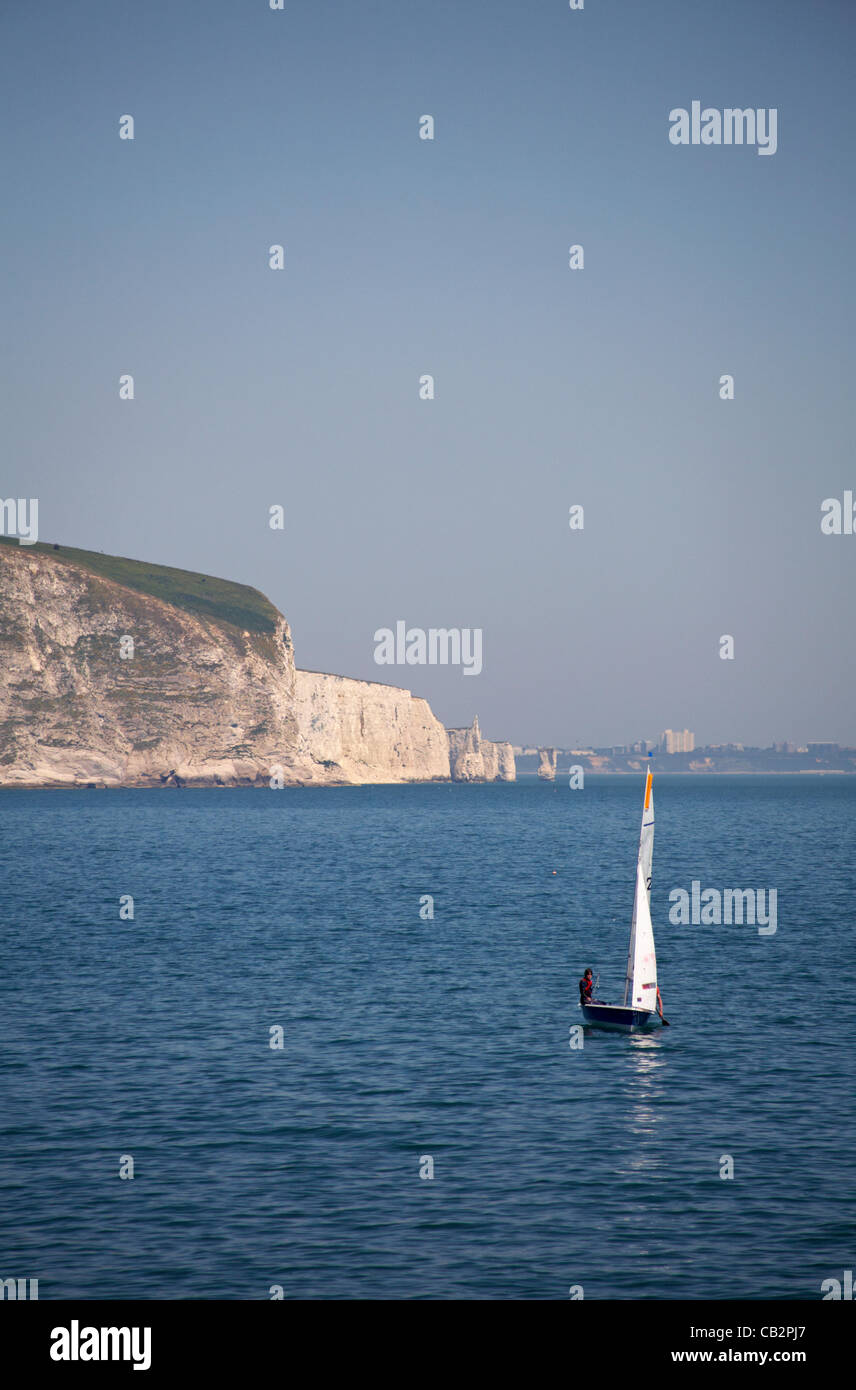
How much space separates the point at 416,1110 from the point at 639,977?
37.4 ft

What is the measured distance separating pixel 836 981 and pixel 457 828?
4750 inches

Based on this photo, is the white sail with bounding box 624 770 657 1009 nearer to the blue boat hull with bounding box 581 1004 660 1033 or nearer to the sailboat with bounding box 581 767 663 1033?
the sailboat with bounding box 581 767 663 1033

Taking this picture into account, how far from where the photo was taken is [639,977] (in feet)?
121

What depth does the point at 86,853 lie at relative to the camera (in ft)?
354

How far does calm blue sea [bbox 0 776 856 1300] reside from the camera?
64.1 feet

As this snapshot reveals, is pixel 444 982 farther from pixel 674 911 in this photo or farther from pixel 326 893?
pixel 326 893

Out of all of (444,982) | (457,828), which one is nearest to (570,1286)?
(444,982)

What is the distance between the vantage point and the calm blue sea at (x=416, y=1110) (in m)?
19.5

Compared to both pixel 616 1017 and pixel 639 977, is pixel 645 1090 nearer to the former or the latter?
pixel 616 1017

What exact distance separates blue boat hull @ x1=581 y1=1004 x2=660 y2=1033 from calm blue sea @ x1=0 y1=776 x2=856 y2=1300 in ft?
1.65
